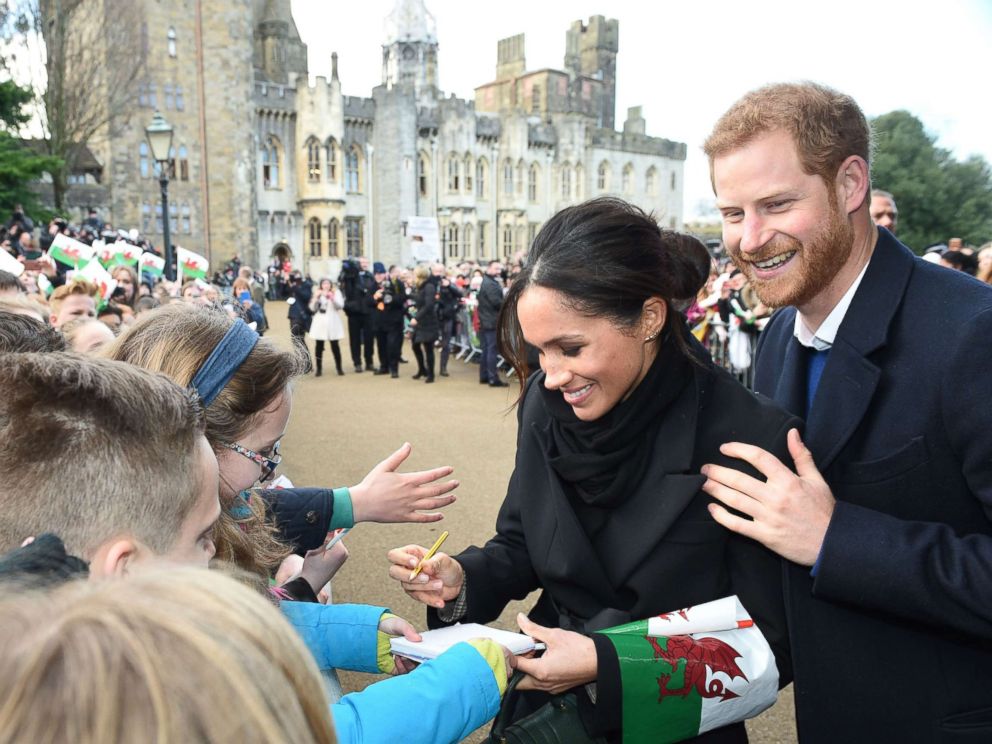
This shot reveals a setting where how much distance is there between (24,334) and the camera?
2420mm

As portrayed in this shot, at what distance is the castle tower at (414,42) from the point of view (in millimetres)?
54312

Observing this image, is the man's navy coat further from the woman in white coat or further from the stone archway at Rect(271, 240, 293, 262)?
the stone archway at Rect(271, 240, 293, 262)

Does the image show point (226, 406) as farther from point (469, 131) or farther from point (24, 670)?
point (469, 131)

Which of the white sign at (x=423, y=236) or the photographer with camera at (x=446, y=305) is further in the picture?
the white sign at (x=423, y=236)

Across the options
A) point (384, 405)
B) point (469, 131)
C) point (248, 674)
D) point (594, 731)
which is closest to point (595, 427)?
point (594, 731)

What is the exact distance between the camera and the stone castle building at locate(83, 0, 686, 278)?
35.7 meters

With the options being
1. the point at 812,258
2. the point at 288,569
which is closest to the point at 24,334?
the point at 288,569

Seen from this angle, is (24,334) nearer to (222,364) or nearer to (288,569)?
(222,364)

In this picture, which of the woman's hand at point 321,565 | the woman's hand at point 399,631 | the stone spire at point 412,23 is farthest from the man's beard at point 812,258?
the stone spire at point 412,23

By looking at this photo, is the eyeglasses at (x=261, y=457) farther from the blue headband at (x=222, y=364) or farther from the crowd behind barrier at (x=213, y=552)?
the blue headband at (x=222, y=364)

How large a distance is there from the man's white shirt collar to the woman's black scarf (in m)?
0.32

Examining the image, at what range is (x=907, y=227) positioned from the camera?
23219 mm

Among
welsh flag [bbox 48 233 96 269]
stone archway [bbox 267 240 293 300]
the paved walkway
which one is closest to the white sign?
stone archway [bbox 267 240 293 300]

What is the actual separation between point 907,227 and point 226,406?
25509mm
